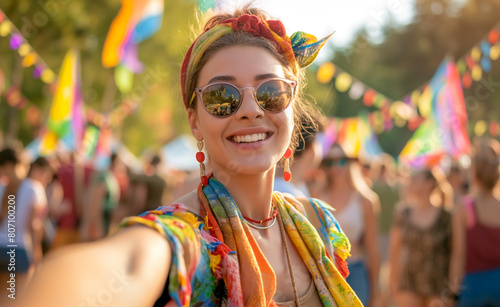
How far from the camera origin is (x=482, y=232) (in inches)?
188

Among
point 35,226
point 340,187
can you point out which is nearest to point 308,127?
point 340,187

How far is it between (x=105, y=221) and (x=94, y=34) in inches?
613

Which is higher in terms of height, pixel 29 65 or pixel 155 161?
pixel 29 65

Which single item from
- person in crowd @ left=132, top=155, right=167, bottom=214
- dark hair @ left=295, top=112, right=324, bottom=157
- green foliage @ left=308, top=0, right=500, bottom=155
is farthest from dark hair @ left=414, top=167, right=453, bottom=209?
green foliage @ left=308, top=0, right=500, bottom=155

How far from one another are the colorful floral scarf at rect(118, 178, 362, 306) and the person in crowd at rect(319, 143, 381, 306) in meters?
2.79

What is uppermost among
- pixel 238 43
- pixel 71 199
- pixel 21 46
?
pixel 21 46

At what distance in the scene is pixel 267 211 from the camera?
1.85 m

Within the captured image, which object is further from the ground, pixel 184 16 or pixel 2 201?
pixel 184 16

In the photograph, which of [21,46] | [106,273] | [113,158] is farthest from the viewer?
[113,158]

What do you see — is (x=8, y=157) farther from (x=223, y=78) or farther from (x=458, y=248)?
(x=223, y=78)

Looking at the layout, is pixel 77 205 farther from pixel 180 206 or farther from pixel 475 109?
pixel 475 109

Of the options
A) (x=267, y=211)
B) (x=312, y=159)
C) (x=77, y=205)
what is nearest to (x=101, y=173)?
(x=77, y=205)

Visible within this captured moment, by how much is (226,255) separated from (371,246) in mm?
3529

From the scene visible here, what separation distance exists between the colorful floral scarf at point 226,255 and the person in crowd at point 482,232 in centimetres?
326
